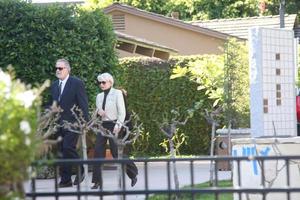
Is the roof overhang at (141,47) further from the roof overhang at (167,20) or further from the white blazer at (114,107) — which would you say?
the white blazer at (114,107)

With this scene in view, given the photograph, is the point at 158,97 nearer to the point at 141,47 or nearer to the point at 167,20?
the point at 141,47

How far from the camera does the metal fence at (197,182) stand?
15.5ft

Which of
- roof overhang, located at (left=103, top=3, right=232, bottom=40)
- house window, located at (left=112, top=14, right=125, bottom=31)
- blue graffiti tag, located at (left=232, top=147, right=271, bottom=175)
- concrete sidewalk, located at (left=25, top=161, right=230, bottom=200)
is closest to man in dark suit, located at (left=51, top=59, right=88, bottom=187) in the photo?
concrete sidewalk, located at (left=25, top=161, right=230, bottom=200)

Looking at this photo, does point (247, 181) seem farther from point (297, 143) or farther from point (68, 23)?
point (68, 23)

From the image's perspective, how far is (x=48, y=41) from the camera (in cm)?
1368

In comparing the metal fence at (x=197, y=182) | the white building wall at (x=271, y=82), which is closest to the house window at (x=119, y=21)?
the metal fence at (x=197, y=182)

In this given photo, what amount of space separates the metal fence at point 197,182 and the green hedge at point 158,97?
338 cm

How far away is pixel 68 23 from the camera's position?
13945 mm

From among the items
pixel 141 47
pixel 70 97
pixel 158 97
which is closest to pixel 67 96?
pixel 70 97

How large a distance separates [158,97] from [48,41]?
20.0 ft

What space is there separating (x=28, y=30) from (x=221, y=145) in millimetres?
4055

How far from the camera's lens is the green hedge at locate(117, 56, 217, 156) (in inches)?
757

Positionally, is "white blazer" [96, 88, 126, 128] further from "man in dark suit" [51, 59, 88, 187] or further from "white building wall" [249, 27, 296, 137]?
"white building wall" [249, 27, 296, 137]

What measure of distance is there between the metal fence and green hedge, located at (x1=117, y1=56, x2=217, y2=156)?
11.1 ft
